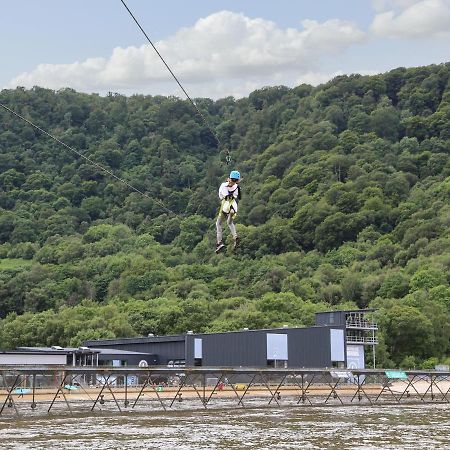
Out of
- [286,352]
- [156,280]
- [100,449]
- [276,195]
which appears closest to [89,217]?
[276,195]

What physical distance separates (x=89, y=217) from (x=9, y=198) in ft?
64.0

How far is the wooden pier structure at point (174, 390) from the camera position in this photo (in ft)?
155

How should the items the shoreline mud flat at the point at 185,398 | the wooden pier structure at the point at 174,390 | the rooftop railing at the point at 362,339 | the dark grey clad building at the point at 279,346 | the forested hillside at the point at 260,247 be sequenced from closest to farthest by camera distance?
the wooden pier structure at the point at 174,390
the shoreline mud flat at the point at 185,398
the dark grey clad building at the point at 279,346
the rooftop railing at the point at 362,339
the forested hillside at the point at 260,247

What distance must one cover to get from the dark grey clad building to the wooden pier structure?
7.73 metres

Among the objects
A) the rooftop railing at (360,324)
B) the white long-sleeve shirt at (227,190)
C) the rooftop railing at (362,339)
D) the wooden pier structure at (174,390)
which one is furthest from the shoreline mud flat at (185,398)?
the white long-sleeve shirt at (227,190)

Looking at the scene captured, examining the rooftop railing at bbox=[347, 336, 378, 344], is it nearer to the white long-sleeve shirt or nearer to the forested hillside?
the forested hillside

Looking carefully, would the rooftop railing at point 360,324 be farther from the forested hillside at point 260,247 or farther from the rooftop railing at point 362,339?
the forested hillside at point 260,247

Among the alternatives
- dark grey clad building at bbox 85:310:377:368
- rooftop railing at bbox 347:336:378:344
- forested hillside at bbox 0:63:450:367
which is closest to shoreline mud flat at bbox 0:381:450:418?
dark grey clad building at bbox 85:310:377:368

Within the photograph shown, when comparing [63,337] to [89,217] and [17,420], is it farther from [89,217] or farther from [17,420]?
[89,217]

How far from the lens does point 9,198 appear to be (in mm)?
191875

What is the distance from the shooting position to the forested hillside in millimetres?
101625

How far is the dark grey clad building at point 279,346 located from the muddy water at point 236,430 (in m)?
26.6

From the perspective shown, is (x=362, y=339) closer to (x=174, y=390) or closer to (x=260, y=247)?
(x=174, y=390)

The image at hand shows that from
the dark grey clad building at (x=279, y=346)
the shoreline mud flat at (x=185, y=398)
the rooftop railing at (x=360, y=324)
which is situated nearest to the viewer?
the shoreline mud flat at (x=185, y=398)
